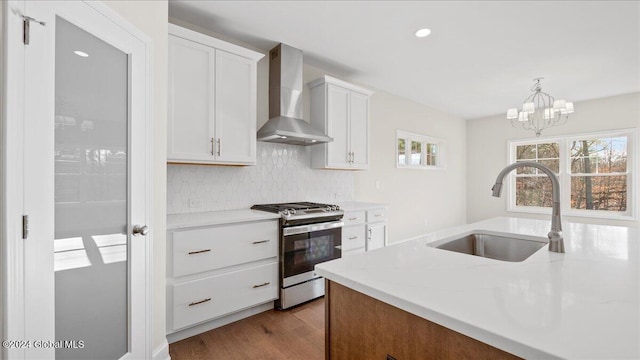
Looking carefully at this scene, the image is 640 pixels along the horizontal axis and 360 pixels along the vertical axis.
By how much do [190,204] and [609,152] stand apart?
655cm

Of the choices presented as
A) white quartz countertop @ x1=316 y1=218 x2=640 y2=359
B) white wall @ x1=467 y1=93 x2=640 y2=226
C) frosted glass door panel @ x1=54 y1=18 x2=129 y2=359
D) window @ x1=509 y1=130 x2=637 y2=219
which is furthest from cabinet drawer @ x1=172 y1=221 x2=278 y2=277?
window @ x1=509 y1=130 x2=637 y2=219

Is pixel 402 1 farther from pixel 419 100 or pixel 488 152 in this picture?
pixel 488 152

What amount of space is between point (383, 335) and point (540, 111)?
628cm

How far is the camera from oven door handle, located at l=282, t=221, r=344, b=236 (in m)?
2.62

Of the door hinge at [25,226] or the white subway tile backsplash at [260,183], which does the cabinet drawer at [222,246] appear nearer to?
the white subway tile backsplash at [260,183]

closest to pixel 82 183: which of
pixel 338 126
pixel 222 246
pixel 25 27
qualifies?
pixel 25 27

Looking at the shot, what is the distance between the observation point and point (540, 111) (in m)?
5.43

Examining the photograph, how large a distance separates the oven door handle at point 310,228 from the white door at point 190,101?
0.93 m

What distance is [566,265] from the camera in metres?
1.03

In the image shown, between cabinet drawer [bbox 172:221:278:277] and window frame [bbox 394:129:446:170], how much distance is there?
117 inches

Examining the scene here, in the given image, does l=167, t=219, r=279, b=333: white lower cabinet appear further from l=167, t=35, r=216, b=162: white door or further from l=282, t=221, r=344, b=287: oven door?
l=167, t=35, r=216, b=162: white door

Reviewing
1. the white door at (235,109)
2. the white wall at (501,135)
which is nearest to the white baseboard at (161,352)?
the white door at (235,109)

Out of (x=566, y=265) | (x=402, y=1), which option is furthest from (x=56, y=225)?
(x=402, y=1)

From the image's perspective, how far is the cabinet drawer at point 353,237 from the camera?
3.17 meters
